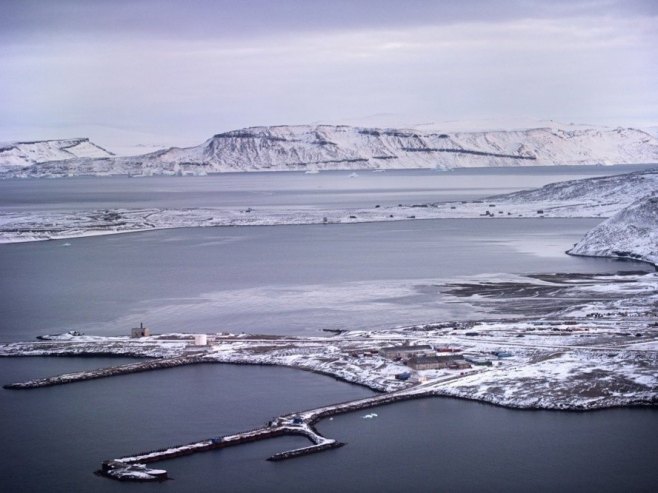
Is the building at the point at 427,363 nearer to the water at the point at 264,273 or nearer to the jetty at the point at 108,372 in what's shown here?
the water at the point at 264,273

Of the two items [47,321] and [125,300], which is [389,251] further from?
[47,321]

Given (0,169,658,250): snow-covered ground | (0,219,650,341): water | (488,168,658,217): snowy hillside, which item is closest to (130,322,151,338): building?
(0,219,650,341): water

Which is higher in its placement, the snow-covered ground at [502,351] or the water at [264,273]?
the water at [264,273]

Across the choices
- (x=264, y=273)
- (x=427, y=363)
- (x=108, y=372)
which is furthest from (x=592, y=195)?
(x=108, y=372)

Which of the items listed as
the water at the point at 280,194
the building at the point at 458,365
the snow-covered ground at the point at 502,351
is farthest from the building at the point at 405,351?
the water at the point at 280,194

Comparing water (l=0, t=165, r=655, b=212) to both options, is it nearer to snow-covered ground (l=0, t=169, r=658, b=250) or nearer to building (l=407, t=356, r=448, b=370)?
snow-covered ground (l=0, t=169, r=658, b=250)

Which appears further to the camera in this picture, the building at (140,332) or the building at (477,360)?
the building at (140,332)
